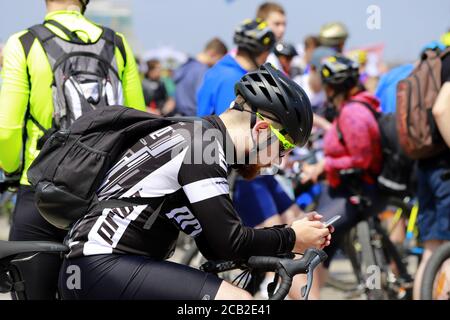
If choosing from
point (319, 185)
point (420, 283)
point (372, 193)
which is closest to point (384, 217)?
point (319, 185)

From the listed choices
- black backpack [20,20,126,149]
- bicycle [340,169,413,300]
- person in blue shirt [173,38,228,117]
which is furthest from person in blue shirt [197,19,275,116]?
person in blue shirt [173,38,228,117]

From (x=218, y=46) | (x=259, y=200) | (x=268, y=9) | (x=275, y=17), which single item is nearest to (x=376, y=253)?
(x=259, y=200)

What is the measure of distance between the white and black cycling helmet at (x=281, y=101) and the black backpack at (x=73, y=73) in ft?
3.37

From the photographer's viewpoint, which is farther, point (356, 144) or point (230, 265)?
point (356, 144)

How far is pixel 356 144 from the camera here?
617 centimetres

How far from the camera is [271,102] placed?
329 cm

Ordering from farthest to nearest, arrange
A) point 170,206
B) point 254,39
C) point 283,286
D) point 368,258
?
1. point 368,258
2. point 254,39
3. point 170,206
4. point 283,286

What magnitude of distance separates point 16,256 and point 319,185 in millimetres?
4832

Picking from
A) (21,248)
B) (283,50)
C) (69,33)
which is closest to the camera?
(21,248)

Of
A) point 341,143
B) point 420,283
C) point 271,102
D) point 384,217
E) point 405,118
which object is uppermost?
point 271,102

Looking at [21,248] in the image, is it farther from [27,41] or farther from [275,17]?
[275,17]

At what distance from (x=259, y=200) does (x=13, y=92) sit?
203 cm
